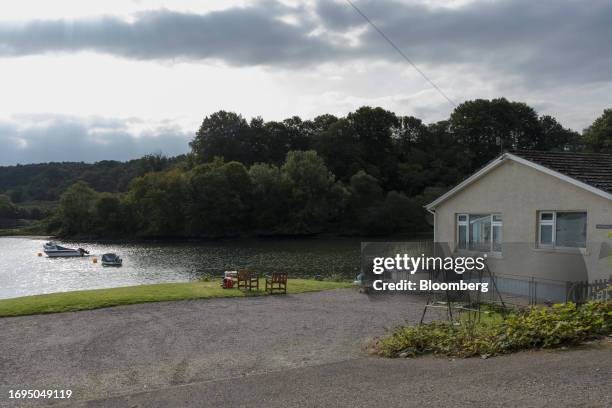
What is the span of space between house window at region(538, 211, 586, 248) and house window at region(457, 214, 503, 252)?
1.58m

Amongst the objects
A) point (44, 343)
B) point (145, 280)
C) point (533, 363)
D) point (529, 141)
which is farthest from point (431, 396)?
point (529, 141)

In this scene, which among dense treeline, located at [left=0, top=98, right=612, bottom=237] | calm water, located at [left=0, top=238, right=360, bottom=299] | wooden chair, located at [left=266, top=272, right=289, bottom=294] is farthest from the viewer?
dense treeline, located at [left=0, top=98, right=612, bottom=237]

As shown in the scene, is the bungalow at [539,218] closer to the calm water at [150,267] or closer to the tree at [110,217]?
the calm water at [150,267]

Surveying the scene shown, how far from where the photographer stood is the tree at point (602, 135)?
208 ft

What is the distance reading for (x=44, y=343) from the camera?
1268 cm

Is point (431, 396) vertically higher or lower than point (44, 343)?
higher

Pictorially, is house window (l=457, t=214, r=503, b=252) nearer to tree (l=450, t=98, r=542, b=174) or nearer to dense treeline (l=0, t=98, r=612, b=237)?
dense treeline (l=0, t=98, r=612, b=237)

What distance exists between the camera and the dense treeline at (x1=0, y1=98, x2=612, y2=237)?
90.6m

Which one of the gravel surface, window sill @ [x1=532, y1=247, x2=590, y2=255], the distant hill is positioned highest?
the distant hill

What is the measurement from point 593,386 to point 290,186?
86.0 m

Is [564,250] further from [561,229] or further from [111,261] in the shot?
[111,261]

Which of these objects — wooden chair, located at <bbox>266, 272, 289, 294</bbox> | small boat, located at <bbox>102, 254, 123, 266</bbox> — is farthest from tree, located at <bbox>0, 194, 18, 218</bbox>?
wooden chair, located at <bbox>266, 272, 289, 294</bbox>

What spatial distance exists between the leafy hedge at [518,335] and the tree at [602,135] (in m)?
61.7

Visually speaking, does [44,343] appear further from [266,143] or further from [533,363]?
[266,143]
